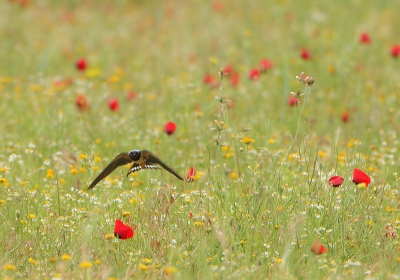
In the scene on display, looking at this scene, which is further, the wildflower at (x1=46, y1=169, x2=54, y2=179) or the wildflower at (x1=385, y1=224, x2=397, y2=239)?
the wildflower at (x1=46, y1=169, x2=54, y2=179)

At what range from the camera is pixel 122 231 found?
325 centimetres

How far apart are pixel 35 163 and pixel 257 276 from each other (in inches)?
86.8

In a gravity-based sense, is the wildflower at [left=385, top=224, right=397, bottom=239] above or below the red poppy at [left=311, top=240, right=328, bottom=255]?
below

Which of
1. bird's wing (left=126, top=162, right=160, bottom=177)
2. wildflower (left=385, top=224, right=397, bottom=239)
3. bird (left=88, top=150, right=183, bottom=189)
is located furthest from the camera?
bird's wing (left=126, top=162, right=160, bottom=177)

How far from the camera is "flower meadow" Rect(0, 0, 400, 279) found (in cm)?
334

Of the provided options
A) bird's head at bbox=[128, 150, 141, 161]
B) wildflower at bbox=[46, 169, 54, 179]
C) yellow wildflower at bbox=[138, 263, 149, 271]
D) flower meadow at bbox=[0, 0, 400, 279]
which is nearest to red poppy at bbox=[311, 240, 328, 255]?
flower meadow at bbox=[0, 0, 400, 279]

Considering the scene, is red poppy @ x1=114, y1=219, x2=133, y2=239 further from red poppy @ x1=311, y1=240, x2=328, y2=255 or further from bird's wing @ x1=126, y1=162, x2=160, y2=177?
red poppy @ x1=311, y1=240, x2=328, y2=255

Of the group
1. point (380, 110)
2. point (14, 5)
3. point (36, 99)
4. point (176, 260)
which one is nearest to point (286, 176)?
point (176, 260)

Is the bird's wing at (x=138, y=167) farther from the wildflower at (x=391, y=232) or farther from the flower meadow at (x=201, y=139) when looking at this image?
the wildflower at (x=391, y=232)

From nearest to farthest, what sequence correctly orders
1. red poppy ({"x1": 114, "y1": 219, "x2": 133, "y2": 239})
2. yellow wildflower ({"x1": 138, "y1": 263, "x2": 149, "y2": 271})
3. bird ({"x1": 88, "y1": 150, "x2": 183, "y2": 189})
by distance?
yellow wildflower ({"x1": 138, "y1": 263, "x2": 149, "y2": 271}) → red poppy ({"x1": 114, "y1": 219, "x2": 133, "y2": 239}) → bird ({"x1": 88, "y1": 150, "x2": 183, "y2": 189})

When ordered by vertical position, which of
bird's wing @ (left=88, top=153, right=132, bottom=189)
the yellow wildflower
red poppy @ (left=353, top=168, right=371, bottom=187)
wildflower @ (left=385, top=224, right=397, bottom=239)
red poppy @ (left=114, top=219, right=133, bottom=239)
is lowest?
wildflower @ (left=385, top=224, right=397, bottom=239)

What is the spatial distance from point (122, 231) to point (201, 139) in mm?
2167

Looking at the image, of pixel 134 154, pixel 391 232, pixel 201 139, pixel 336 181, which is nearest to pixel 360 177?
pixel 336 181

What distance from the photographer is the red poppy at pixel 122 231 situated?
3.24m
